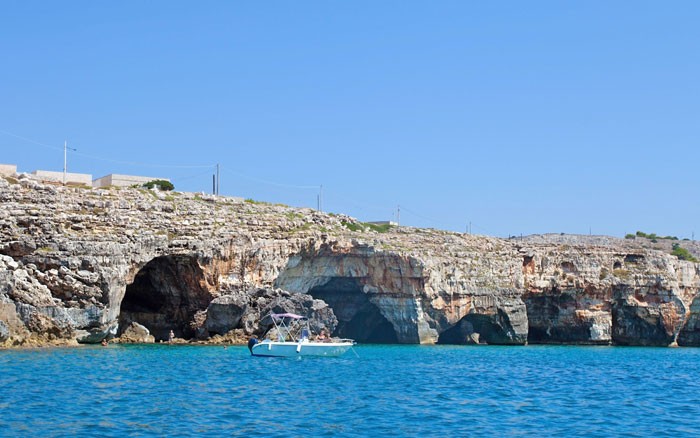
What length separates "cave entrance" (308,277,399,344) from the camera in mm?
72250

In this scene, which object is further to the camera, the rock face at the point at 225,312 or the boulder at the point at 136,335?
the rock face at the point at 225,312

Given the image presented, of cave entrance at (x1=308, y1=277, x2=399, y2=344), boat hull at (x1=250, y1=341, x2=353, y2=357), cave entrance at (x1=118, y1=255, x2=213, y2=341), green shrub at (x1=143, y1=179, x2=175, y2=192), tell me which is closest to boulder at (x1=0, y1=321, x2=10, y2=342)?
boat hull at (x1=250, y1=341, x2=353, y2=357)

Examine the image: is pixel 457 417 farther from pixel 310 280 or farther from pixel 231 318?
pixel 310 280

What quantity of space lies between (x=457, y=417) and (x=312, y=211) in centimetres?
4603

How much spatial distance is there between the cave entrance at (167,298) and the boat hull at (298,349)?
1115 centimetres

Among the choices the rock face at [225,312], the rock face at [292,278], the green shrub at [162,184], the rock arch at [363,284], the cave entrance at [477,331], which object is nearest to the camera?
the rock face at [292,278]

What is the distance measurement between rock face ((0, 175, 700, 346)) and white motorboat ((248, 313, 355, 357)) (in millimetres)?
1117

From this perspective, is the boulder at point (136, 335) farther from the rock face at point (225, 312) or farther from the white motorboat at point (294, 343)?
the white motorboat at point (294, 343)

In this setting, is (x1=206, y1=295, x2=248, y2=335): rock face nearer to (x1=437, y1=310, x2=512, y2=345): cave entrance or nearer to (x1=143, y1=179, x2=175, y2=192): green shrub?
(x1=143, y1=179, x2=175, y2=192): green shrub

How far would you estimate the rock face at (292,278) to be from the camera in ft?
Answer: 167

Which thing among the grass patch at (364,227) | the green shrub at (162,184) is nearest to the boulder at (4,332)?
the green shrub at (162,184)

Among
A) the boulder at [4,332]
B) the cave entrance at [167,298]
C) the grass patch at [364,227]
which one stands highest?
the grass patch at [364,227]

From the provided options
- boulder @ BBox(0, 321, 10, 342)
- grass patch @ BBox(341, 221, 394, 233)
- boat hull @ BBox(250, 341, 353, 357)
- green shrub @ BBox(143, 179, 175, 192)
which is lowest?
boat hull @ BBox(250, 341, 353, 357)

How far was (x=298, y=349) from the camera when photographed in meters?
50.2
